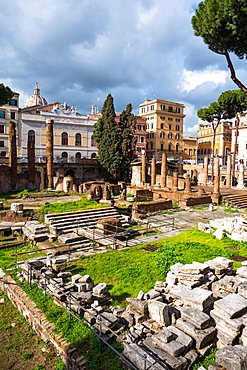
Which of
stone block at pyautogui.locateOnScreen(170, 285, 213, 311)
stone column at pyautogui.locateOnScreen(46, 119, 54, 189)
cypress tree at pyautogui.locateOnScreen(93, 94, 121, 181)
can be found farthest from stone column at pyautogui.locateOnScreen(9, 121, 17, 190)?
stone block at pyautogui.locateOnScreen(170, 285, 213, 311)

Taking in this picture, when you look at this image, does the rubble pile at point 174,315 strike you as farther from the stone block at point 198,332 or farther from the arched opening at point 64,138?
the arched opening at point 64,138

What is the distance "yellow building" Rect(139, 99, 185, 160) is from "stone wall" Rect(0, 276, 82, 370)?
54043mm

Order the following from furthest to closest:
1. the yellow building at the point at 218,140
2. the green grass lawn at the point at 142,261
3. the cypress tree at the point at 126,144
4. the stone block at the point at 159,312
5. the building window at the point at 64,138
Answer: the yellow building at the point at 218,140 → the building window at the point at 64,138 → the cypress tree at the point at 126,144 → the green grass lawn at the point at 142,261 → the stone block at the point at 159,312

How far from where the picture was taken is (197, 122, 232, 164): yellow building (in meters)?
59.8

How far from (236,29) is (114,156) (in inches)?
990

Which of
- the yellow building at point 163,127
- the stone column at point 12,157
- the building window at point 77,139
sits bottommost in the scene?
the stone column at point 12,157

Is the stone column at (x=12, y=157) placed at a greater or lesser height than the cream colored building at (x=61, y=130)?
lesser

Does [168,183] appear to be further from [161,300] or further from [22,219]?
[161,300]

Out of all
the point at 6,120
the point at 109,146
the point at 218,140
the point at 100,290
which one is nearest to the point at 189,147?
the point at 218,140

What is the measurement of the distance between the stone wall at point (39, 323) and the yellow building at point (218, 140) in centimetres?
5483

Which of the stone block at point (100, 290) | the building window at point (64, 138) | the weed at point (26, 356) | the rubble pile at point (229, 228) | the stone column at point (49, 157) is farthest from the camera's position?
the building window at point (64, 138)

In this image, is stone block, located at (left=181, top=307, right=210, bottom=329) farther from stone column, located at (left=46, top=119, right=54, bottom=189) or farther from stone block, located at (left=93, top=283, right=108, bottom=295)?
stone column, located at (left=46, top=119, right=54, bottom=189)

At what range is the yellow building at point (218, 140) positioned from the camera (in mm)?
59844

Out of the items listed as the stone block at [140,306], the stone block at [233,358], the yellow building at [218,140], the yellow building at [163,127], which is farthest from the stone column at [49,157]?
the yellow building at [218,140]
